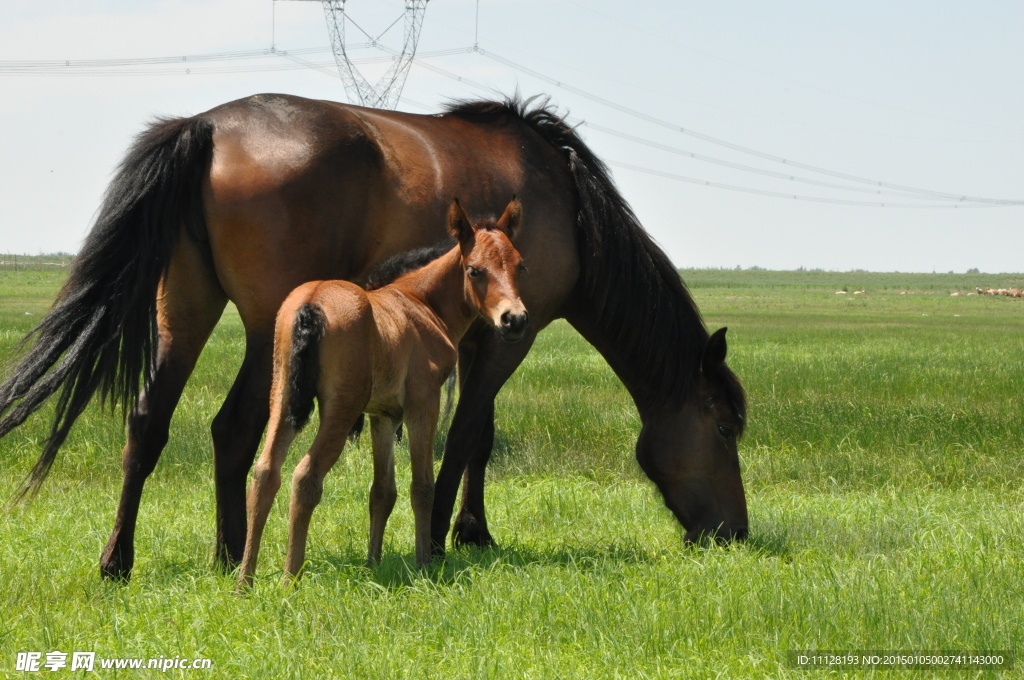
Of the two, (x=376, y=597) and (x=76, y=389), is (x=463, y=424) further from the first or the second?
(x=76, y=389)

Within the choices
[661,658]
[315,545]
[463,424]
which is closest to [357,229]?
[463,424]

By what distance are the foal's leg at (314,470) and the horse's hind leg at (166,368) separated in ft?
3.95

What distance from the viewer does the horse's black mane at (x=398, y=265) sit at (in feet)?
18.8

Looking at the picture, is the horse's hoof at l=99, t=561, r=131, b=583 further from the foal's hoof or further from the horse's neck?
the horse's neck

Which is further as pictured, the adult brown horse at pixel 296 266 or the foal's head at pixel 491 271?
the adult brown horse at pixel 296 266

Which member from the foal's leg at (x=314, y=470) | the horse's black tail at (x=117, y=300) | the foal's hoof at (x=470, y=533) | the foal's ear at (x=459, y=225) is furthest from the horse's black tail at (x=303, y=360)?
the foal's hoof at (x=470, y=533)

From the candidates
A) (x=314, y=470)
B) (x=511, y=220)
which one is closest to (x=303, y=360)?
(x=314, y=470)

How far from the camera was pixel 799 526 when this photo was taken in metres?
6.93

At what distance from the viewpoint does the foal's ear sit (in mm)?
5427

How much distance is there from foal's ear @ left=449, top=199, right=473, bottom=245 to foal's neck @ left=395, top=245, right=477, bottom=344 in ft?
0.39

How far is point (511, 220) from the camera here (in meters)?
5.83

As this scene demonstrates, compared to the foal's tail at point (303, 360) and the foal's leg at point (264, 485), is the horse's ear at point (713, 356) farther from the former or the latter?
the foal's leg at point (264, 485)

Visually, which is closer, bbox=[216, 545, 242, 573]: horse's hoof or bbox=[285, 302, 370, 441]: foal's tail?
bbox=[285, 302, 370, 441]: foal's tail

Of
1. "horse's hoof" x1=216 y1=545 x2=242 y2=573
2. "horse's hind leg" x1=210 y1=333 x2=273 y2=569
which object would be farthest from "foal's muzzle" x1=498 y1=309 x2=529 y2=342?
"horse's hoof" x1=216 y1=545 x2=242 y2=573
